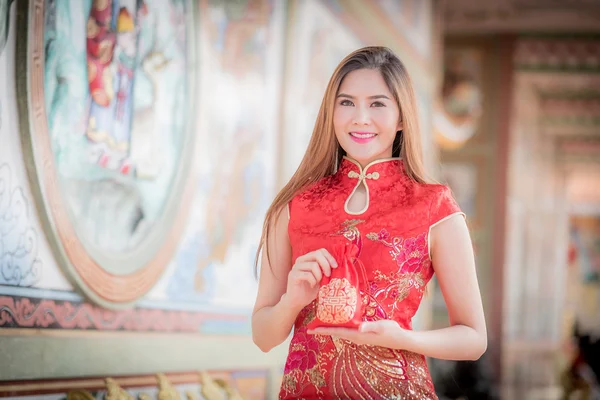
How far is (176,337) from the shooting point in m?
4.67

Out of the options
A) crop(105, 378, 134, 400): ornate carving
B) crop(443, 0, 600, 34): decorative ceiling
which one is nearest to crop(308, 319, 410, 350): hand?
crop(105, 378, 134, 400): ornate carving

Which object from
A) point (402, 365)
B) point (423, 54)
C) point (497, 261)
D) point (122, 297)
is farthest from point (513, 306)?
point (402, 365)

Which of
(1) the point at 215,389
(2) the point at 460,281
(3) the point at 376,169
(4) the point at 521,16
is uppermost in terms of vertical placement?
(4) the point at 521,16

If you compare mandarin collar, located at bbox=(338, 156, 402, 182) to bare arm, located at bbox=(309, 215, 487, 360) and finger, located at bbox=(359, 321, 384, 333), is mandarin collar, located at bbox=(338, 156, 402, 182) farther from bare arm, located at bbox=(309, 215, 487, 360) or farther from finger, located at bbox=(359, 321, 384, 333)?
finger, located at bbox=(359, 321, 384, 333)

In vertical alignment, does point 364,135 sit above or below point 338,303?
above

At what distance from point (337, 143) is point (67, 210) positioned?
1.37 metres

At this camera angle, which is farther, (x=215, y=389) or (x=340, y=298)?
(x=215, y=389)

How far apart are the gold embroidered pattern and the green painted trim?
1.45m

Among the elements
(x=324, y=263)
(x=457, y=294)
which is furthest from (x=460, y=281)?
(x=324, y=263)

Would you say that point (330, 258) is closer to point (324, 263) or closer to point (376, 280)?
point (324, 263)

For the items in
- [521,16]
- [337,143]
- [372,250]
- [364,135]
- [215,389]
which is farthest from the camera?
[521,16]

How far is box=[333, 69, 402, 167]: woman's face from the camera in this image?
8.63ft

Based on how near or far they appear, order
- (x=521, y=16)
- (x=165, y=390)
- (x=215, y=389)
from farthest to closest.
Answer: (x=521, y=16), (x=215, y=389), (x=165, y=390)

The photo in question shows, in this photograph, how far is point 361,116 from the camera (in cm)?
262
